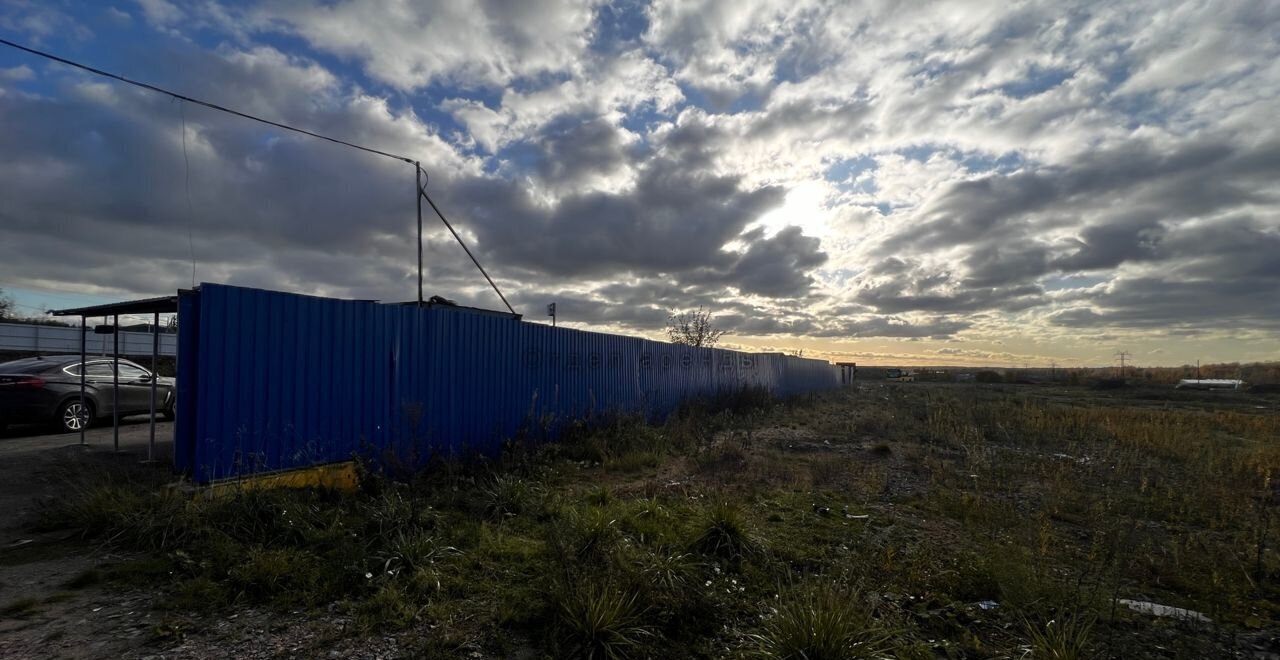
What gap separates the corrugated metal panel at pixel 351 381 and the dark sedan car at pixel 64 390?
4.82 meters

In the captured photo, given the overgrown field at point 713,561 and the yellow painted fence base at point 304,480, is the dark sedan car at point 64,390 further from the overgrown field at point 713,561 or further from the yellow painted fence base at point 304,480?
the overgrown field at point 713,561

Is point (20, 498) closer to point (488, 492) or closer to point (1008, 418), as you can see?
point (488, 492)

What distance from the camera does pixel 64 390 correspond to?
908 centimetres

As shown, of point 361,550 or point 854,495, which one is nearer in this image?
point 361,550

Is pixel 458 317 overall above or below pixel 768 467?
above

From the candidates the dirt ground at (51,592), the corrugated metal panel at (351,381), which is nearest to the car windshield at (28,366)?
the dirt ground at (51,592)

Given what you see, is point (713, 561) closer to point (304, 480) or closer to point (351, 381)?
point (304, 480)

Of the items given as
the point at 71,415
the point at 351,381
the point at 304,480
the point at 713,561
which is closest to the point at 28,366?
the point at 71,415

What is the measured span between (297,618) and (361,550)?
74 cm

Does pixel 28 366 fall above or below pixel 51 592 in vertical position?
above

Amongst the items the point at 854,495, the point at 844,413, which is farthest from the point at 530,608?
the point at 844,413

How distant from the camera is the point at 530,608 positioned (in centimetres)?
345

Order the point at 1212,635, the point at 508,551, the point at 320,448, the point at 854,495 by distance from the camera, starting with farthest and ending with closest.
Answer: the point at 854,495 → the point at 320,448 → the point at 508,551 → the point at 1212,635

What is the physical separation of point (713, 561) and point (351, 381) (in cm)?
454
